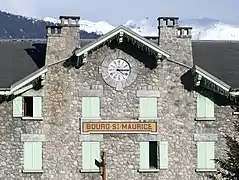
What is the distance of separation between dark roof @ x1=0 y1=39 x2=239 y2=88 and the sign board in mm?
3678

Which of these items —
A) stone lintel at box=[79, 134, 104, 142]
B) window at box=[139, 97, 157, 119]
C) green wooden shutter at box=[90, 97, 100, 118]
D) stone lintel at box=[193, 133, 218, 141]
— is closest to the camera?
stone lintel at box=[79, 134, 104, 142]

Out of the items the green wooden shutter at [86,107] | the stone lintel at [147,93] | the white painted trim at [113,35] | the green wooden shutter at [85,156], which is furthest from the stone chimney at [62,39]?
the green wooden shutter at [85,156]

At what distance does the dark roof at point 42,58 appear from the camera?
3519 cm

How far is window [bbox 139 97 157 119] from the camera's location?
34688 mm

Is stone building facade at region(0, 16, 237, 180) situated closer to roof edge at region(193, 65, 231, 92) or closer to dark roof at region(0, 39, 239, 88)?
roof edge at region(193, 65, 231, 92)

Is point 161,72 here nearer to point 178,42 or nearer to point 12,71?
point 178,42

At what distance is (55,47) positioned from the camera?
34719 mm

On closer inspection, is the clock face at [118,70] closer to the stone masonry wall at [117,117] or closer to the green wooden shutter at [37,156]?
the stone masonry wall at [117,117]

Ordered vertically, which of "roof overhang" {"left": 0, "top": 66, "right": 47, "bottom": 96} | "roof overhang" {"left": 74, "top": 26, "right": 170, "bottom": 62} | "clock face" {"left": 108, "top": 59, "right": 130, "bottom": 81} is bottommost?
"roof overhang" {"left": 0, "top": 66, "right": 47, "bottom": 96}

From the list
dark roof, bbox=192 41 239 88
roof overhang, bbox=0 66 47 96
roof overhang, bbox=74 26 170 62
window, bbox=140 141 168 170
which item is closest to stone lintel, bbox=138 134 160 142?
window, bbox=140 141 168 170

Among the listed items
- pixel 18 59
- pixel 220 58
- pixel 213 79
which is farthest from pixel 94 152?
pixel 220 58

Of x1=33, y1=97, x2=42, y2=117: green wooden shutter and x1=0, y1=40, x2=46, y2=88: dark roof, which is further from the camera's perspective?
x1=0, y1=40, x2=46, y2=88: dark roof

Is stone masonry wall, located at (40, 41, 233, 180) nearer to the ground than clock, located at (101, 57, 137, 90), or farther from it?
nearer to the ground

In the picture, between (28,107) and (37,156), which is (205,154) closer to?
(37,156)
